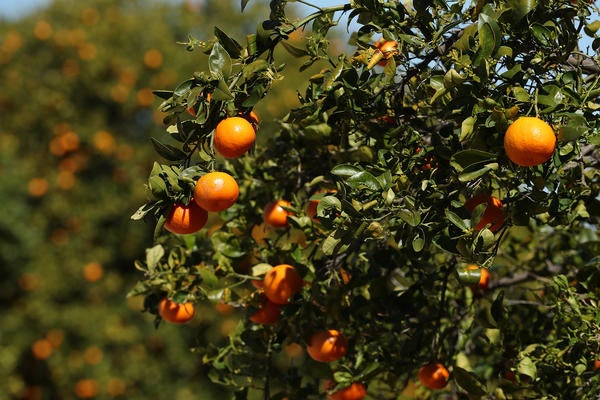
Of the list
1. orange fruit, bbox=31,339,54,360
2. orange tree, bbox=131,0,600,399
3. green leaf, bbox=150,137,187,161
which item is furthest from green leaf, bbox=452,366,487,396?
orange fruit, bbox=31,339,54,360

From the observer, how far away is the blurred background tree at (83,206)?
20.6 feet

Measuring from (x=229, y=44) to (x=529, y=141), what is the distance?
538mm

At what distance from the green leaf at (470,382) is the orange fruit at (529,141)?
47cm

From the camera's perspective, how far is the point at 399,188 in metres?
1.25

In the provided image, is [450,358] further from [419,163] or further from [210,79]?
[210,79]

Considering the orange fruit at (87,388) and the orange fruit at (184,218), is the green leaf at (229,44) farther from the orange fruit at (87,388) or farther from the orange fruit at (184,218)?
the orange fruit at (87,388)

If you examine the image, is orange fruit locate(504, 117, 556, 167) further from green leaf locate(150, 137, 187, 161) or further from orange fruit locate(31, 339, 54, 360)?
orange fruit locate(31, 339, 54, 360)

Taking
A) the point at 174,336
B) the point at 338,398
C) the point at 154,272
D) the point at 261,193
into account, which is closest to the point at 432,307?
the point at 338,398

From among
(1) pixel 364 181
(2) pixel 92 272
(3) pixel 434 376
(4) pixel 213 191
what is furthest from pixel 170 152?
(2) pixel 92 272

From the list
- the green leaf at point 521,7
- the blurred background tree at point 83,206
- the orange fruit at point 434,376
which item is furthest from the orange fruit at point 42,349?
the green leaf at point 521,7

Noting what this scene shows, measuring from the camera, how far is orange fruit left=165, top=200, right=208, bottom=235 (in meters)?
1.23

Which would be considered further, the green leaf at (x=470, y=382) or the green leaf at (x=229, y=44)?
the green leaf at (x=470, y=382)

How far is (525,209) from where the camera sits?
127 cm

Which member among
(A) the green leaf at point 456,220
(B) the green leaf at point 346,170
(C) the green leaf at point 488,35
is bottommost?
(B) the green leaf at point 346,170
